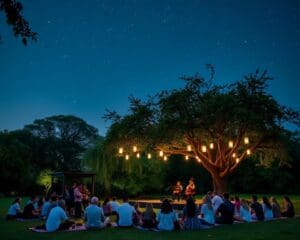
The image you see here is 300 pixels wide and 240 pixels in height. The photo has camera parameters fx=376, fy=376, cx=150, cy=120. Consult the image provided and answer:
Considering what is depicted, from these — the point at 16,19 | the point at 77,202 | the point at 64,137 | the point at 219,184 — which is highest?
the point at 64,137

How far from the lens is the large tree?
21188 millimetres

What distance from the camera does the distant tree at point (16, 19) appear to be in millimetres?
6149

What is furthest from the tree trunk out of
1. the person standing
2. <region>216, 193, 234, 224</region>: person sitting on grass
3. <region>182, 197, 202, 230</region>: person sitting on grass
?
<region>182, 197, 202, 230</region>: person sitting on grass

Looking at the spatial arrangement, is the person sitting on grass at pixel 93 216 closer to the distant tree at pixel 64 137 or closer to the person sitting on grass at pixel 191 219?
the person sitting on grass at pixel 191 219

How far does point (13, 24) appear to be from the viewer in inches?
249

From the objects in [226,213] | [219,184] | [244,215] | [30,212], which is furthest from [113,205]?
[219,184]

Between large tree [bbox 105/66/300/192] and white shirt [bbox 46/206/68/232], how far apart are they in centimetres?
1050

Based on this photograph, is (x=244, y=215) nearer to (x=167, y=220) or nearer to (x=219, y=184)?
(x=167, y=220)

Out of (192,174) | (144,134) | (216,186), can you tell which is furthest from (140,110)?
(192,174)

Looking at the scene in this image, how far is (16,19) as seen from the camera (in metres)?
6.34

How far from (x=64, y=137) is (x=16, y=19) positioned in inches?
2003

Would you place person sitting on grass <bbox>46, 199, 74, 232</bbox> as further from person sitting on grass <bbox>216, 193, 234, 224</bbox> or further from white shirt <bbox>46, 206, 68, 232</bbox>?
person sitting on grass <bbox>216, 193, 234, 224</bbox>

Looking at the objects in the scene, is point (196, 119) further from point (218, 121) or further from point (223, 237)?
point (223, 237)

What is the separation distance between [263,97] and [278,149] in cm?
439
